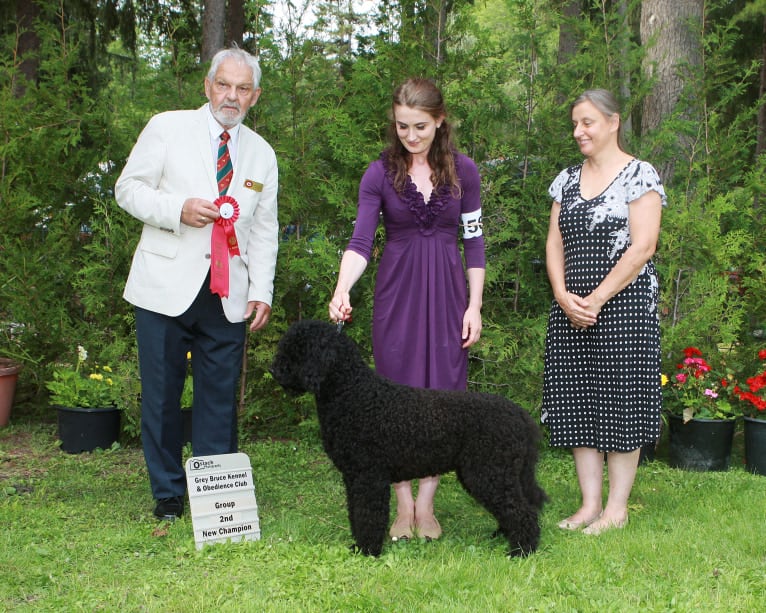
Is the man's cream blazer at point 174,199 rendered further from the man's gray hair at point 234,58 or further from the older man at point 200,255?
the man's gray hair at point 234,58

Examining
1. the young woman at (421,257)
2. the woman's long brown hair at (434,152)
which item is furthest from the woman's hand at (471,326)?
the woman's long brown hair at (434,152)

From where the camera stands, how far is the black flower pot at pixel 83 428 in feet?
17.4

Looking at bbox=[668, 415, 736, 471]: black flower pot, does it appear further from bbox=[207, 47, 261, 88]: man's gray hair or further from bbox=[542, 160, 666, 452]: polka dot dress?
bbox=[207, 47, 261, 88]: man's gray hair

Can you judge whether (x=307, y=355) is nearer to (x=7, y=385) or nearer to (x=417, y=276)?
(x=417, y=276)

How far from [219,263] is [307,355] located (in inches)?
36.2

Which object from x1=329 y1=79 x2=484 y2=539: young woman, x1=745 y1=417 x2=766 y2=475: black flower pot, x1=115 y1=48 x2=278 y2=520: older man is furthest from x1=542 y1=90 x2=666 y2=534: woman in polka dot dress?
x1=745 y1=417 x2=766 y2=475: black flower pot

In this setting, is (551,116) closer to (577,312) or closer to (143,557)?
(577,312)

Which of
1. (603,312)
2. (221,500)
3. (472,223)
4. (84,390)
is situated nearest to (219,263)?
(221,500)

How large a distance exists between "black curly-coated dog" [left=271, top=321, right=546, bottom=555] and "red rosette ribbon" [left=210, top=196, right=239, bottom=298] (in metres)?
0.77

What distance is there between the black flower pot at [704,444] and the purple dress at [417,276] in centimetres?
253

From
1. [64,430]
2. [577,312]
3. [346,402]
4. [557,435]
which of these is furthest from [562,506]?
[64,430]

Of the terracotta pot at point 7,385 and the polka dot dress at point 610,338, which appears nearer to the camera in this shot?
the polka dot dress at point 610,338

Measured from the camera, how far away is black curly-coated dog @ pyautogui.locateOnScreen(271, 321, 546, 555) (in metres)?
3.03

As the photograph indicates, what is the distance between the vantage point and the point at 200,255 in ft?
11.8
